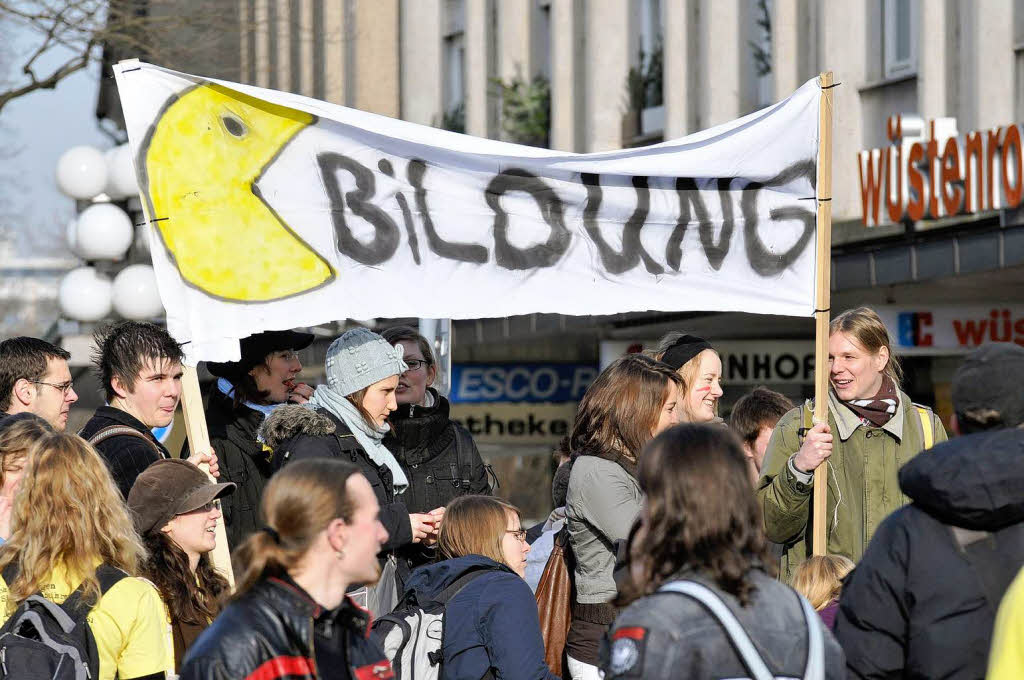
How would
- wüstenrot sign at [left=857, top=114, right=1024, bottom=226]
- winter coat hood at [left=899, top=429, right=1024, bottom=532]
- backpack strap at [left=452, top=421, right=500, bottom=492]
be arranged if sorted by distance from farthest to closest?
wüstenrot sign at [left=857, top=114, right=1024, bottom=226], backpack strap at [left=452, top=421, right=500, bottom=492], winter coat hood at [left=899, top=429, right=1024, bottom=532]

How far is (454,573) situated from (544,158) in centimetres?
227

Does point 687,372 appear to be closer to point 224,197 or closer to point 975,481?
point 224,197

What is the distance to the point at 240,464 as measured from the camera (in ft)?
20.7

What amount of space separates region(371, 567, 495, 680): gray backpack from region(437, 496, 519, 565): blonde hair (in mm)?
271

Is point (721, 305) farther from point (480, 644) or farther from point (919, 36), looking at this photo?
point (919, 36)

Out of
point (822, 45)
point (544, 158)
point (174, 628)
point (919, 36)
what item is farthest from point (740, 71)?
point (174, 628)

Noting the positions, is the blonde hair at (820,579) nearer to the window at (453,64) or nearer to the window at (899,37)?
the window at (899,37)

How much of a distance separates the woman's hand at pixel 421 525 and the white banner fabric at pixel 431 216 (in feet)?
3.48

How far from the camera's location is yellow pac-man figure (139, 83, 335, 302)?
6.09m

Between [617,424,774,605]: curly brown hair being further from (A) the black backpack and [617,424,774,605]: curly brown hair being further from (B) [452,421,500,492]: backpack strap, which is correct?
(B) [452,421,500,492]: backpack strap

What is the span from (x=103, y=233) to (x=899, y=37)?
8982mm

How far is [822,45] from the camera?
545 inches

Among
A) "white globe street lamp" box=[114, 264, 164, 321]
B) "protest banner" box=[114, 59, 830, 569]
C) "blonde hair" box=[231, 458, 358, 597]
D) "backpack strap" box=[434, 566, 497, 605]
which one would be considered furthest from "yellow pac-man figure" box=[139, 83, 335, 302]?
"white globe street lamp" box=[114, 264, 164, 321]

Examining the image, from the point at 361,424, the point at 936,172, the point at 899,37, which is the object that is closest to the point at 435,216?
the point at 361,424
